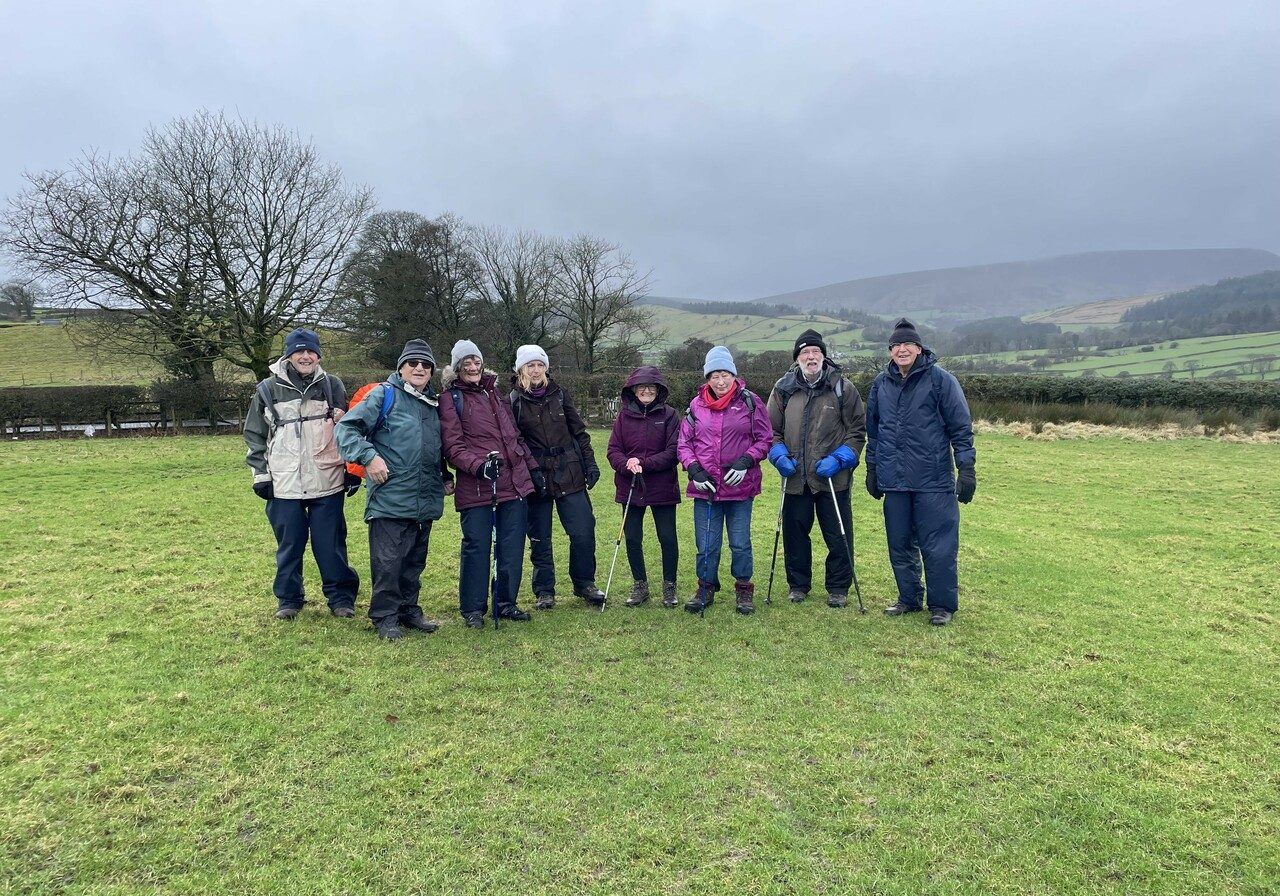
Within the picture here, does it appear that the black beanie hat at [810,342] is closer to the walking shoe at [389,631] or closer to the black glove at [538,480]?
the black glove at [538,480]

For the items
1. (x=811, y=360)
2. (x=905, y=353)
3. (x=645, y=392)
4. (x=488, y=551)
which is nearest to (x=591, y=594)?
(x=488, y=551)

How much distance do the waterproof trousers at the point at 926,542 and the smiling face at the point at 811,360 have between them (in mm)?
1146

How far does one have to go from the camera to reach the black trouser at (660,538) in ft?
18.5

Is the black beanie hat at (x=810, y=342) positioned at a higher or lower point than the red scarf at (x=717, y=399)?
higher

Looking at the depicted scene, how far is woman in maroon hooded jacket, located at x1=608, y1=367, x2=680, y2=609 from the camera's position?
5.53m

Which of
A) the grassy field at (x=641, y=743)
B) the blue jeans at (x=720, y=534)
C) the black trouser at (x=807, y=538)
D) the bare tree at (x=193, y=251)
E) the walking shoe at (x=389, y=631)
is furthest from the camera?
the bare tree at (x=193, y=251)

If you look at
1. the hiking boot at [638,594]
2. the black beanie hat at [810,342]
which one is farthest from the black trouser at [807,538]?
the hiking boot at [638,594]

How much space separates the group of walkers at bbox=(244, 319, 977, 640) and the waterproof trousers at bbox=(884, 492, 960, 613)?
0.01 m

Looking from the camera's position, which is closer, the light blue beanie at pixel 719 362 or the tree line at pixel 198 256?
the light blue beanie at pixel 719 362

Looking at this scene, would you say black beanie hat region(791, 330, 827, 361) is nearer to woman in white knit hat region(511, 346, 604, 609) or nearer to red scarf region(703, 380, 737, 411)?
red scarf region(703, 380, 737, 411)

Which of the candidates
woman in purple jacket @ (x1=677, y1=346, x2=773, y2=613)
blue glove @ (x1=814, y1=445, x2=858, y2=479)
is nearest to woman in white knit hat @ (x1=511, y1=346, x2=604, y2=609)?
woman in purple jacket @ (x1=677, y1=346, x2=773, y2=613)

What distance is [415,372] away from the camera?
4.86 m

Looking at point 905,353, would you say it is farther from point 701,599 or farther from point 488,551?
point 488,551

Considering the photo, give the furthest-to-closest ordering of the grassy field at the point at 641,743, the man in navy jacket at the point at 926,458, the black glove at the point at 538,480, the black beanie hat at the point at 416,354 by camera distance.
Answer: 1. the black glove at the point at 538,480
2. the man in navy jacket at the point at 926,458
3. the black beanie hat at the point at 416,354
4. the grassy field at the point at 641,743
